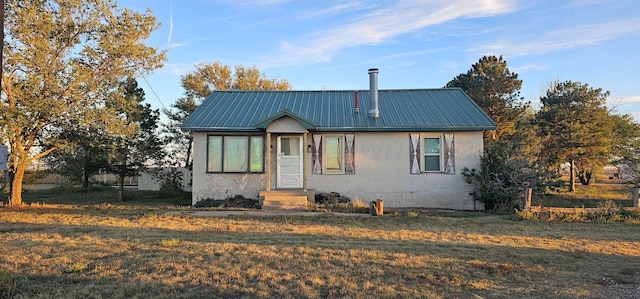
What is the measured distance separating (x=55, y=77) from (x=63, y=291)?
10.6 m

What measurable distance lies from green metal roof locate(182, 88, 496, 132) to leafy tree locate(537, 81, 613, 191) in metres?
11.8

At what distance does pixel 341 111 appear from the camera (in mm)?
15938

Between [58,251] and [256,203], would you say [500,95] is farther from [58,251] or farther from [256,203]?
[58,251]

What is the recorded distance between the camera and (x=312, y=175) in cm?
1459

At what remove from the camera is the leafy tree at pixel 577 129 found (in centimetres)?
2511

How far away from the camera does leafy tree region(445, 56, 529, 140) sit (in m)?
25.2

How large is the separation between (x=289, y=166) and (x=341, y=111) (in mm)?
3121

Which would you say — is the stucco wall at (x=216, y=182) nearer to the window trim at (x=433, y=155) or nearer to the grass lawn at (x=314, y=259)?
the grass lawn at (x=314, y=259)

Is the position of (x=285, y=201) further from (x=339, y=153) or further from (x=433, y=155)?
(x=433, y=155)

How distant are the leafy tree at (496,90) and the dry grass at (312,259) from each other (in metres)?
15.8

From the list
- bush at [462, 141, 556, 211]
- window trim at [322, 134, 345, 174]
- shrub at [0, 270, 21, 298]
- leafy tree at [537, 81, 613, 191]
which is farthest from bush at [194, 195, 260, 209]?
leafy tree at [537, 81, 613, 191]

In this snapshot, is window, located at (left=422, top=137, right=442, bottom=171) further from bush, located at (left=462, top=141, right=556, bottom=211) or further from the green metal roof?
bush, located at (left=462, top=141, right=556, bottom=211)

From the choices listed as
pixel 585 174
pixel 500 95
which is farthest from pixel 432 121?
pixel 585 174

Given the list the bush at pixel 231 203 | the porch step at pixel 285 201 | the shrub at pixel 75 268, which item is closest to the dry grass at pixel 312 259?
the shrub at pixel 75 268
